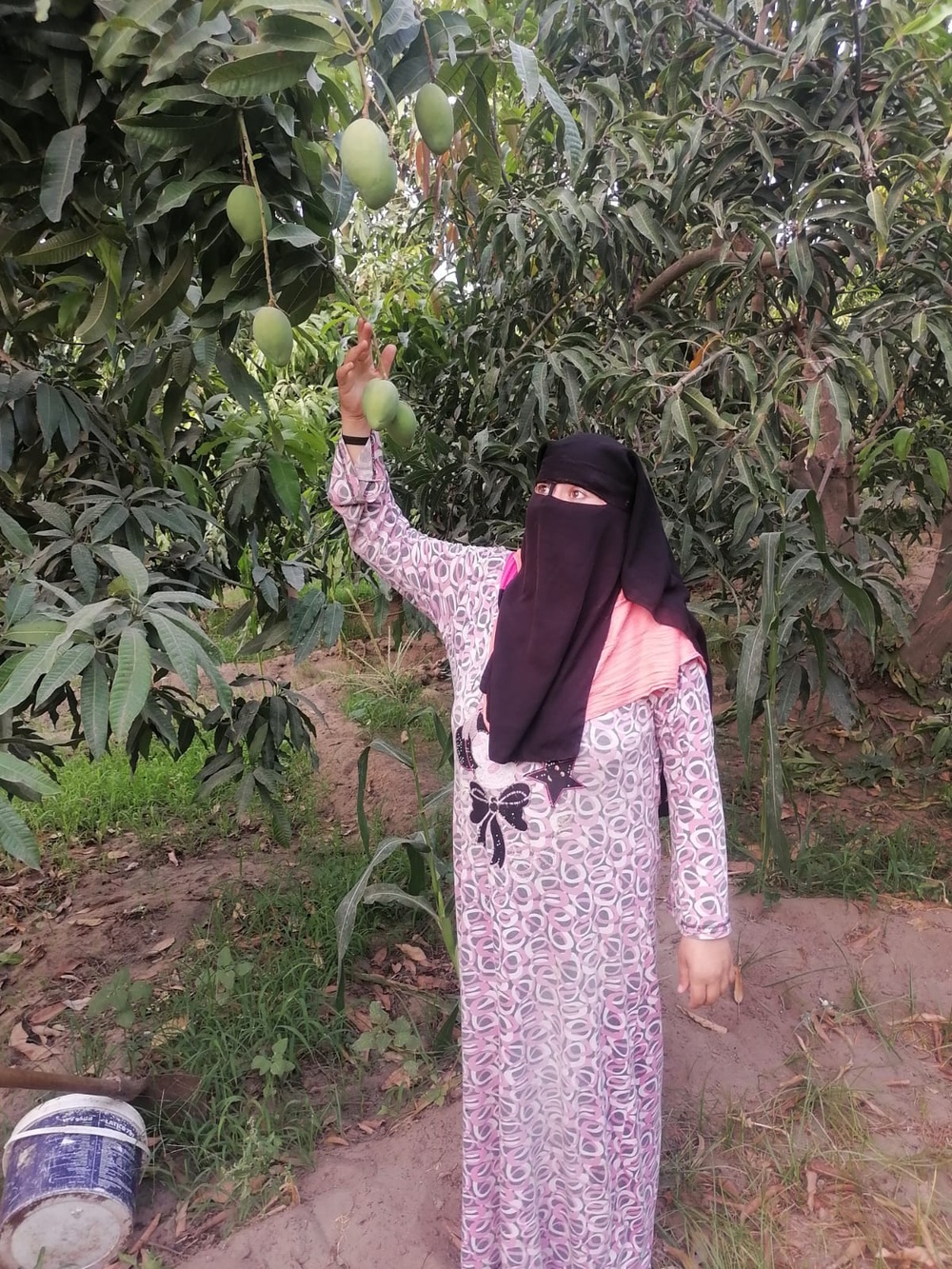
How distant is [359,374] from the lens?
3.97 feet

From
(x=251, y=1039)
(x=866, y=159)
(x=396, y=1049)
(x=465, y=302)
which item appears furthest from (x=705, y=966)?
(x=465, y=302)

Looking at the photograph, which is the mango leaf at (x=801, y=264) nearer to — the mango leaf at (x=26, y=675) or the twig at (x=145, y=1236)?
the mango leaf at (x=26, y=675)

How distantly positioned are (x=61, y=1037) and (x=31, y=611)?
1.36m

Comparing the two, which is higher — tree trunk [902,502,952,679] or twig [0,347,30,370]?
twig [0,347,30,370]

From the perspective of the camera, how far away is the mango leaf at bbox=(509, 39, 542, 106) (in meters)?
0.85

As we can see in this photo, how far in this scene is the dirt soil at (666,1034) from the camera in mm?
1577

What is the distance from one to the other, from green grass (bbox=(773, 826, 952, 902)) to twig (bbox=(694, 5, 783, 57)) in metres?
1.95

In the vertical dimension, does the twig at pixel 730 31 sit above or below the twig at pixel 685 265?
above

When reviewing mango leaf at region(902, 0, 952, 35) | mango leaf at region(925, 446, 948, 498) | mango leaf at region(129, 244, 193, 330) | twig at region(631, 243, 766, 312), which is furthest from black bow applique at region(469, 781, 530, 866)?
mango leaf at region(925, 446, 948, 498)

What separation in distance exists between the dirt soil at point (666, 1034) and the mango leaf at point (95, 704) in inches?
42.7

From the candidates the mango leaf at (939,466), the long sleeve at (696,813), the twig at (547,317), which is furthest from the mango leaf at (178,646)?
the mango leaf at (939,466)

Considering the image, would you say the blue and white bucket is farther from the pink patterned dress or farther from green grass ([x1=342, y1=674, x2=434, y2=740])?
green grass ([x1=342, y1=674, x2=434, y2=740])

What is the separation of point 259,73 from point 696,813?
0.94 meters

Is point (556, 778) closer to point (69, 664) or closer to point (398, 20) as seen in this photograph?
point (69, 664)
